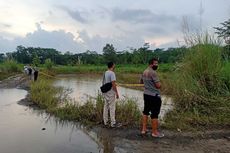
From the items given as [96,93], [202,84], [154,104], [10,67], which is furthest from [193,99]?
[10,67]

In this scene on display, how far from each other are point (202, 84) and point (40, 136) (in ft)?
18.4

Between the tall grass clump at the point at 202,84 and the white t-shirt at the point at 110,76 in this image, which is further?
the tall grass clump at the point at 202,84

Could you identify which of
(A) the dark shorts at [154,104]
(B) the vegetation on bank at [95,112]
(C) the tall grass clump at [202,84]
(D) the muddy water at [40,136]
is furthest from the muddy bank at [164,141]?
(C) the tall grass clump at [202,84]

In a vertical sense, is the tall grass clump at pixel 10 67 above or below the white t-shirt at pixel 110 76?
below

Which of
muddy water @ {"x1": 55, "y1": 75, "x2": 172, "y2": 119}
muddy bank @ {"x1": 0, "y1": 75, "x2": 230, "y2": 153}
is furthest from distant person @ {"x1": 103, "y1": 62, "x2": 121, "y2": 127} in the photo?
muddy water @ {"x1": 55, "y1": 75, "x2": 172, "y2": 119}

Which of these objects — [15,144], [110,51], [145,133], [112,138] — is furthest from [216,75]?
[110,51]

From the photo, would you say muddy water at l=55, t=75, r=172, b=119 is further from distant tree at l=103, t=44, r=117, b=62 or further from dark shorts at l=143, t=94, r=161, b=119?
distant tree at l=103, t=44, r=117, b=62

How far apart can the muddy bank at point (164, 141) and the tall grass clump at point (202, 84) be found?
1.25 meters

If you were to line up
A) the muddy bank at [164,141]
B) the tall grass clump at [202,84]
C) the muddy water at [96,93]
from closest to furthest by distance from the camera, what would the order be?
1. the muddy bank at [164,141]
2. the tall grass clump at [202,84]
3. the muddy water at [96,93]

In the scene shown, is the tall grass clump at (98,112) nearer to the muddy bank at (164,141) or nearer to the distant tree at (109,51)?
the muddy bank at (164,141)

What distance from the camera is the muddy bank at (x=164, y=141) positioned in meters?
7.60

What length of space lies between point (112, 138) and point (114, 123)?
1013 millimetres

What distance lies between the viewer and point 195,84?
1137 centimetres

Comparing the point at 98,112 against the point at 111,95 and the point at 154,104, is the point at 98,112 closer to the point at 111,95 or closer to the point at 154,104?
the point at 111,95
